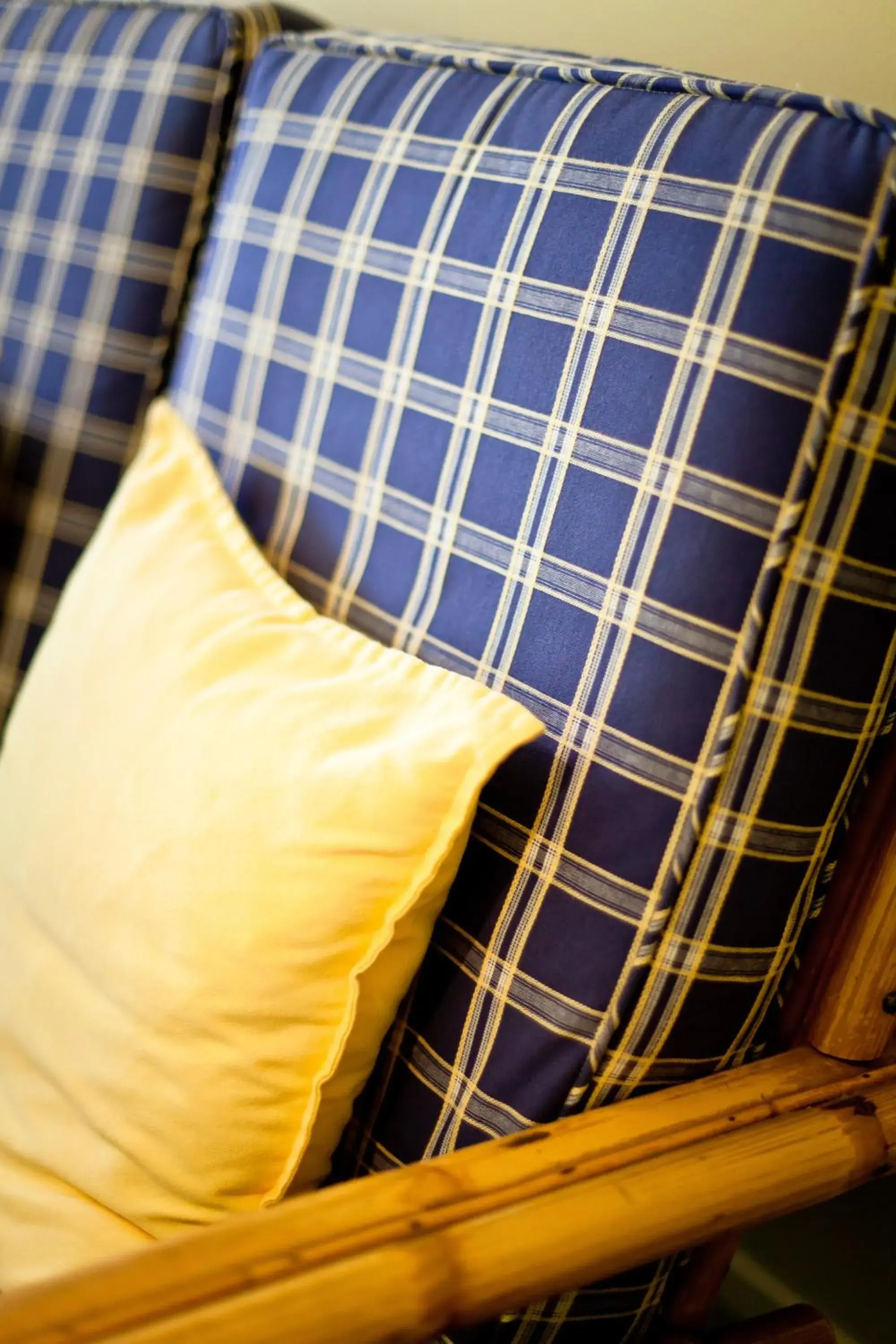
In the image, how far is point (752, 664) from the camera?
0.56 m

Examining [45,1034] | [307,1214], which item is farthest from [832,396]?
[45,1034]

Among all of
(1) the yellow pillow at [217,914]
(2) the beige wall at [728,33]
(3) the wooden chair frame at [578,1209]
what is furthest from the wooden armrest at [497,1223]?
(2) the beige wall at [728,33]

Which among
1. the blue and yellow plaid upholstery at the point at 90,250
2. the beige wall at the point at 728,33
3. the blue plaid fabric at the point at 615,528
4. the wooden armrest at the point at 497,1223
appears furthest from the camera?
the blue and yellow plaid upholstery at the point at 90,250

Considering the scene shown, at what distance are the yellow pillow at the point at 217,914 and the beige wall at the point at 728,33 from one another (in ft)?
1.67

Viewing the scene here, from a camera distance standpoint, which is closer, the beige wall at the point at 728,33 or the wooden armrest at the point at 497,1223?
the wooden armrest at the point at 497,1223

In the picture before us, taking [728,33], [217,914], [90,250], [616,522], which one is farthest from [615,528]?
[90,250]

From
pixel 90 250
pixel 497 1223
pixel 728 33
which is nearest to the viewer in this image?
pixel 497 1223

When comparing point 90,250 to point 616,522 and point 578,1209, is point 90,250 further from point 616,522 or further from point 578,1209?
point 578,1209

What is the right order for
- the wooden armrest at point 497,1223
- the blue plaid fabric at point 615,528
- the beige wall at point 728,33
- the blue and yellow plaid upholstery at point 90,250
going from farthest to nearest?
the blue and yellow plaid upholstery at point 90,250, the beige wall at point 728,33, the blue plaid fabric at point 615,528, the wooden armrest at point 497,1223

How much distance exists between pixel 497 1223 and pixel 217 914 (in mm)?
208

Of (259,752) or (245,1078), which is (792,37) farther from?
(245,1078)

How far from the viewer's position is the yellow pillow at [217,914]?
0.59 meters

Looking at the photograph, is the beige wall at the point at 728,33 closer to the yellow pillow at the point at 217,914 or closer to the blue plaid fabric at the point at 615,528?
the blue plaid fabric at the point at 615,528

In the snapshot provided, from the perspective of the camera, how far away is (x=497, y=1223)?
1.67 ft
